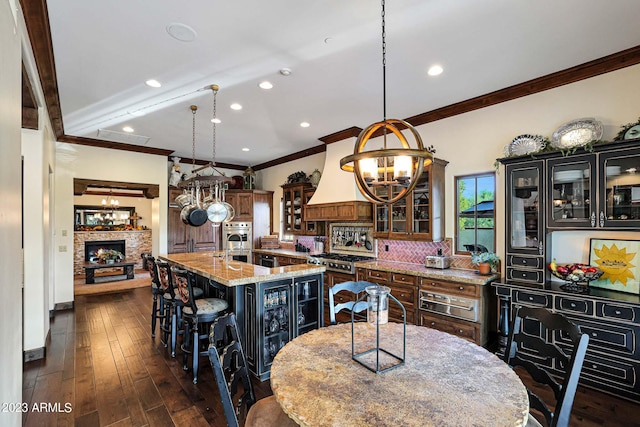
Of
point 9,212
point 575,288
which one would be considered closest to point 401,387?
point 9,212

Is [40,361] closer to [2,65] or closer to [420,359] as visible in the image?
[2,65]

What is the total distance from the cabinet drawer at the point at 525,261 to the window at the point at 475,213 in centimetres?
51

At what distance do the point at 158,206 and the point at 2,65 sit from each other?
5.69 meters

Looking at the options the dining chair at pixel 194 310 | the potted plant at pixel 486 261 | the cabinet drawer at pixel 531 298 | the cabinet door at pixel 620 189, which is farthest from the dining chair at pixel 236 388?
the cabinet door at pixel 620 189

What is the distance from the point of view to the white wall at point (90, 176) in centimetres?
562

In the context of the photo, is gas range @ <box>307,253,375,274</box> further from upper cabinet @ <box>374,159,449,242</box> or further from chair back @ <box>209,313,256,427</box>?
chair back @ <box>209,313,256,427</box>

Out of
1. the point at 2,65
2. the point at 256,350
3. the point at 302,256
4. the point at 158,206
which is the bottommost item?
the point at 256,350

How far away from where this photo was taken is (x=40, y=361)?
346 centimetres

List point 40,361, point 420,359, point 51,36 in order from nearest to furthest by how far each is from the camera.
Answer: point 420,359
point 51,36
point 40,361

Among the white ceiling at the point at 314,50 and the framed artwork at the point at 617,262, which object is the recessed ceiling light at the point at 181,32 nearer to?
the white ceiling at the point at 314,50

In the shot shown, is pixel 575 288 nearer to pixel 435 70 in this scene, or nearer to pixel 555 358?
pixel 555 358

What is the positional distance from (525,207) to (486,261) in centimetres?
76

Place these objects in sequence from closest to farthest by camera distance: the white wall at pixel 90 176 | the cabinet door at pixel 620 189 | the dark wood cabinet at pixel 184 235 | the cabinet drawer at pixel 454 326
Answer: the cabinet door at pixel 620 189 → the cabinet drawer at pixel 454 326 → the white wall at pixel 90 176 → the dark wood cabinet at pixel 184 235

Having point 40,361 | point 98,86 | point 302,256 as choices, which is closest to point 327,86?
point 98,86
